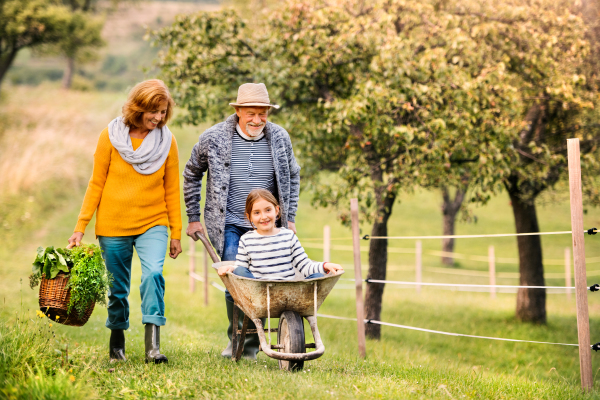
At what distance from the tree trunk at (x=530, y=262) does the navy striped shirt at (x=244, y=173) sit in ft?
20.3

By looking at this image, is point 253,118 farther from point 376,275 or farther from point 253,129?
point 376,275

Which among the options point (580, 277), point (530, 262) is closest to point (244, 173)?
point (580, 277)

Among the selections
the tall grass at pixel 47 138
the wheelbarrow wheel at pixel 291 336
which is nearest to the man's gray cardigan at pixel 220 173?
the wheelbarrow wheel at pixel 291 336

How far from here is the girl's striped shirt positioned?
3.88 m

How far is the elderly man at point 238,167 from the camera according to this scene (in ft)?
13.9

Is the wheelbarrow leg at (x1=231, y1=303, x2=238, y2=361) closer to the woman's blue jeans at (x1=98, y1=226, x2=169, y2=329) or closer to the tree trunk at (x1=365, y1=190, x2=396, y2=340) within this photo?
the woman's blue jeans at (x1=98, y1=226, x2=169, y2=329)

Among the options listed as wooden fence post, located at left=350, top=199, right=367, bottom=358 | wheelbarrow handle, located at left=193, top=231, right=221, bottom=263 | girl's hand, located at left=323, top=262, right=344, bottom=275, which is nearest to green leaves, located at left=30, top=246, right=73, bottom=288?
wheelbarrow handle, located at left=193, top=231, right=221, bottom=263

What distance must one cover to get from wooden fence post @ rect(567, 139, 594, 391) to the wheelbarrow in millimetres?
1822

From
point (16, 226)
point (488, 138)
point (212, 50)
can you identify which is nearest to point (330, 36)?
point (212, 50)

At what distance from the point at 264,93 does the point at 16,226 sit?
1304 centimetres

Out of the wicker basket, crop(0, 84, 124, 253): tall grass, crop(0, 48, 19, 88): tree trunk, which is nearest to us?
the wicker basket

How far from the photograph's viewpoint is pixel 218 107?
7.76m

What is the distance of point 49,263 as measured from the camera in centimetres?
365

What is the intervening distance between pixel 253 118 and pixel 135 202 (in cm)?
106
